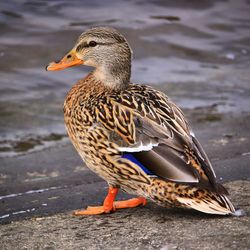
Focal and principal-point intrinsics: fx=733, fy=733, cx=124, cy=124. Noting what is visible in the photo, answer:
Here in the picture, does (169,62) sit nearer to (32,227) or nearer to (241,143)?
(241,143)

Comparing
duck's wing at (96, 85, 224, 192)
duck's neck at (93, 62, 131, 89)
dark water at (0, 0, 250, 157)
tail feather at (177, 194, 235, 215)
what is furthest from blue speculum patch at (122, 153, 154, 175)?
dark water at (0, 0, 250, 157)

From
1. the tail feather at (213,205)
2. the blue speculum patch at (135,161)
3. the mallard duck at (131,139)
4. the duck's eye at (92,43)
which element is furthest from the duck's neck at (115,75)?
the tail feather at (213,205)

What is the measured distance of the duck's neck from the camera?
5.04m

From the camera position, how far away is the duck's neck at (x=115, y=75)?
5.04 m

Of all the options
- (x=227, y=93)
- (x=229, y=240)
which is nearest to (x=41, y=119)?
(x=227, y=93)

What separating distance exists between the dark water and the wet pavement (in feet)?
0.04

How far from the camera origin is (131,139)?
4.45 m

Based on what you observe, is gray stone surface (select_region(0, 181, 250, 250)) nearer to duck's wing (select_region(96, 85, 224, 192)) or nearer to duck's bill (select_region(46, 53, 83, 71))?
duck's wing (select_region(96, 85, 224, 192))

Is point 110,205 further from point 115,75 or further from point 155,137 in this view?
point 115,75

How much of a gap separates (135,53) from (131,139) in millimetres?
6098

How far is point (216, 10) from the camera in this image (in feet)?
39.9

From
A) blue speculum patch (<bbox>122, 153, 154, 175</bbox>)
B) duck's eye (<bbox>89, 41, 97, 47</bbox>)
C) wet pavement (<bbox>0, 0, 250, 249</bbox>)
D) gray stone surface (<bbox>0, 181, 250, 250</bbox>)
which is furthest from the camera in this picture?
wet pavement (<bbox>0, 0, 250, 249</bbox>)

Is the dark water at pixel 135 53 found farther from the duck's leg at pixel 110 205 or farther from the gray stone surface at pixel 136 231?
the gray stone surface at pixel 136 231

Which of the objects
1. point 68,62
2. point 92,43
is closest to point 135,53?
point 68,62
